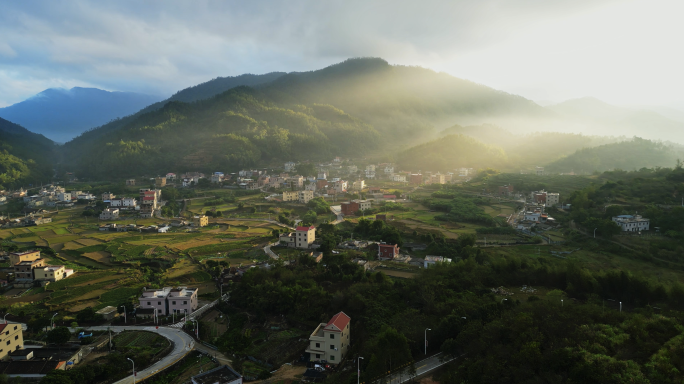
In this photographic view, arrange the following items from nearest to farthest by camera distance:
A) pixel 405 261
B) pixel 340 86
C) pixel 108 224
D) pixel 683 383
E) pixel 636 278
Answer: pixel 683 383
pixel 636 278
pixel 405 261
pixel 108 224
pixel 340 86

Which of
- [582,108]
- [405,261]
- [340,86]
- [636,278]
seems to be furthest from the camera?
[582,108]


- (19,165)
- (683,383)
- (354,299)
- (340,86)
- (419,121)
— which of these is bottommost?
(354,299)

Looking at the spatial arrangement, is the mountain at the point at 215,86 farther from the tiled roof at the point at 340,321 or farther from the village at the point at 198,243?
the tiled roof at the point at 340,321

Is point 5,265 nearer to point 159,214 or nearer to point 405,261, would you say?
point 159,214

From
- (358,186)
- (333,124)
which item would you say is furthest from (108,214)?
(333,124)

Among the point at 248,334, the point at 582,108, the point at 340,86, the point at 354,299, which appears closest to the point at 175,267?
the point at 248,334

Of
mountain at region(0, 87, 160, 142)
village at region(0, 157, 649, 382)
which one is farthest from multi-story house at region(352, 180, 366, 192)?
mountain at region(0, 87, 160, 142)
